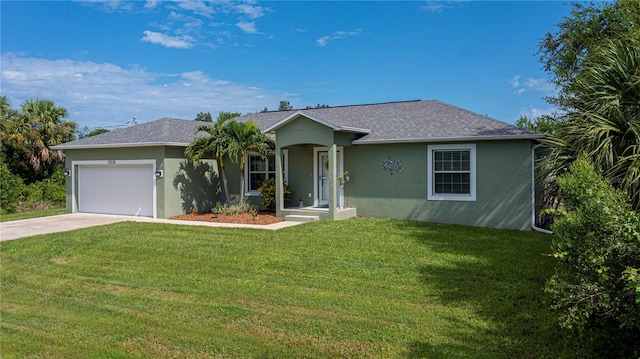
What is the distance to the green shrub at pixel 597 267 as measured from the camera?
3.48 m

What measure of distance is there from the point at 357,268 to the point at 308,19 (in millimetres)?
13560

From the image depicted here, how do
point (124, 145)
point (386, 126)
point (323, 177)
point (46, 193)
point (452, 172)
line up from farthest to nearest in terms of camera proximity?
point (46, 193) → point (124, 145) → point (323, 177) → point (386, 126) → point (452, 172)

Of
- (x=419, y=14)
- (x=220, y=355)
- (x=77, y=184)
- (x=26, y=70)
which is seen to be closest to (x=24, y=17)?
(x=26, y=70)

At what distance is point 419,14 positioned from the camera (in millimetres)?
16984

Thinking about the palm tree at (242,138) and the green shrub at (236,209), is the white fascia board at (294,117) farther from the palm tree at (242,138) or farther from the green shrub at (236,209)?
the green shrub at (236,209)

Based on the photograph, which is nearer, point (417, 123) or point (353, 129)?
point (353, 129)

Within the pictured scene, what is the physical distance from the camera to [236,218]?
49.2 feet

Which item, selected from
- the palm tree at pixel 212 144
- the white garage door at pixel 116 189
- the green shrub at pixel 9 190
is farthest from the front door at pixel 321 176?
the green shrub at pixel 9 190

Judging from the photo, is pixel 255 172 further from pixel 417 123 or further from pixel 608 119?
pixel 608 119

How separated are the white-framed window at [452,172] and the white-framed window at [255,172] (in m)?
6.34

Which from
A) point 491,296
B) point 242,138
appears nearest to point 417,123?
point 242,138

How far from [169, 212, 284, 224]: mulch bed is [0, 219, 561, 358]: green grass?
327cm

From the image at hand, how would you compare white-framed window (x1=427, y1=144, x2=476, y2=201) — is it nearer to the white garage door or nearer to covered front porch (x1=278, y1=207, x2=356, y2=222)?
covered front porch (x1=278, y1=207, x2=356, y2=222)

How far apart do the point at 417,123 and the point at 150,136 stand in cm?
1005
